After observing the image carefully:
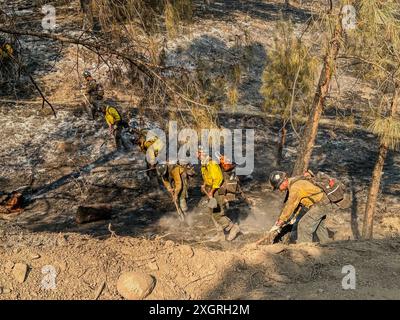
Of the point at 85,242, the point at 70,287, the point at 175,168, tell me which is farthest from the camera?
the point at 175,168

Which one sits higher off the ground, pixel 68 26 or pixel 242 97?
pixel 68 26

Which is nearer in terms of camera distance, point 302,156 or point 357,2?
point 357,2

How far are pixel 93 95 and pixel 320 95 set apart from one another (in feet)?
25.3

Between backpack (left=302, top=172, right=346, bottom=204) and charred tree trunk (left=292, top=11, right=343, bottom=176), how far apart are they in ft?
4.29

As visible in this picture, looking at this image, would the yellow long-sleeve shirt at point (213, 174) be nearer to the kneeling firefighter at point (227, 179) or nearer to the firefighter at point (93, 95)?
the kneeling firefighter at point (227, 179)

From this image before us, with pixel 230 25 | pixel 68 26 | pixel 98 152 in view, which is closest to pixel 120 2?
pixel 98 152

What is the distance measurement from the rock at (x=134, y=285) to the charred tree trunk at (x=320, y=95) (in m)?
3.87

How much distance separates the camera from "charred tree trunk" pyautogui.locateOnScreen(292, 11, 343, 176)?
633 cm

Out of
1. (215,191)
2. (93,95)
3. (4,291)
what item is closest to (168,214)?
(215,191)

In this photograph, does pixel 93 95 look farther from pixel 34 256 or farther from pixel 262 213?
pixel 34 256

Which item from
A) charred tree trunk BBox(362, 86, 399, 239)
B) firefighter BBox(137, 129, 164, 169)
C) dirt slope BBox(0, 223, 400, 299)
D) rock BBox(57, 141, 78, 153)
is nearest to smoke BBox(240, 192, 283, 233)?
charred tree trunk BBox(362, 86, 399, 239)

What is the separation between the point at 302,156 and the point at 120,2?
12.6 feet

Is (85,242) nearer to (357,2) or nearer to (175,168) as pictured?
(175,168)

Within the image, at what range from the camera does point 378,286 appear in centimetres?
479
